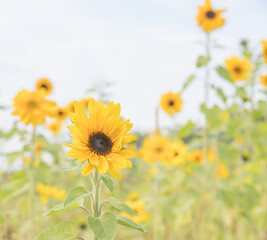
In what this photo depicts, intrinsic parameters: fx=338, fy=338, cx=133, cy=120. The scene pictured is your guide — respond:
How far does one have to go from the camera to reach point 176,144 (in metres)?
2.89

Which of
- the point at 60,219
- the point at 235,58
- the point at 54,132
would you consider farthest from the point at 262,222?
the point at 54,132

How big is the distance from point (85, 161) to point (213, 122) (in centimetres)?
134

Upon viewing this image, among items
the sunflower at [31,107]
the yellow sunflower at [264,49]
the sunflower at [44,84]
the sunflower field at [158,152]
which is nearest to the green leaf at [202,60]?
the sunflower field at [158,152]

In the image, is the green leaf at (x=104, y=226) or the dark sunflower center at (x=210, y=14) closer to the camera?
the green leaf at (x=104, y=226)

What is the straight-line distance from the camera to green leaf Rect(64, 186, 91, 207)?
0.78 m

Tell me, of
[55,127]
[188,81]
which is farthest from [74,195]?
[55,127]

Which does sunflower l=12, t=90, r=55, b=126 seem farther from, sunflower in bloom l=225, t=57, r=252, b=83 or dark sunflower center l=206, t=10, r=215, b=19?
sunflower in bloom l=225, t=57, r=252, b=83

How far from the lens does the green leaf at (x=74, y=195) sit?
0.78 metres

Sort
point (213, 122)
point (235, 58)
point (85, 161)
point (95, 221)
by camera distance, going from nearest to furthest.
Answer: point (95, 221), point (85, 161), point (213, 122), point (235, 58)

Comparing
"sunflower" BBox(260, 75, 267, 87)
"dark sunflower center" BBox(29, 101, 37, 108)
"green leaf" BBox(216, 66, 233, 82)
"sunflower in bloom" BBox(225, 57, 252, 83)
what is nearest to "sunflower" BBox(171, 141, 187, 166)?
"sunflower in bloom" BBox(225, 57, 252, 83)

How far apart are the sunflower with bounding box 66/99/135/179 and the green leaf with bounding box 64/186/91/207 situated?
0.05m

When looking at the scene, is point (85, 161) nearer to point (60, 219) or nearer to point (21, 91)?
point (21, 91)

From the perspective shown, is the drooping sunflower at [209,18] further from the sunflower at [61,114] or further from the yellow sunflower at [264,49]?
the sunflower at [61,114]

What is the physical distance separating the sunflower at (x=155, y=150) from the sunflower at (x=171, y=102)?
51 centimetres
